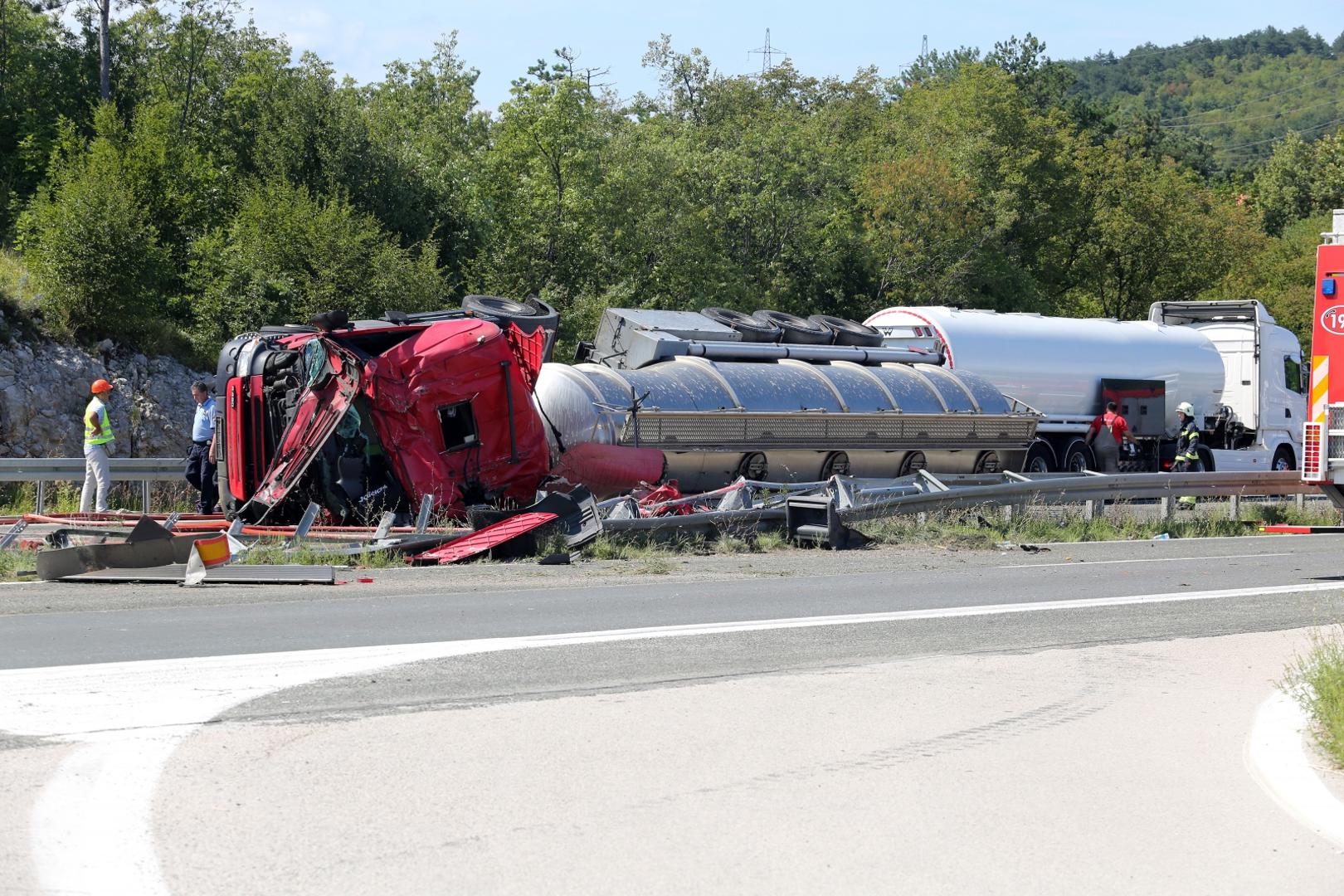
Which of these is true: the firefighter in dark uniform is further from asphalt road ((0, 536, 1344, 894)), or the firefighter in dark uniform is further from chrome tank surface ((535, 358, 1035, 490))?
asphalt road ((0, 536, 1344, 894))

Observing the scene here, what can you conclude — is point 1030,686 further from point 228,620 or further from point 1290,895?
point 228,620

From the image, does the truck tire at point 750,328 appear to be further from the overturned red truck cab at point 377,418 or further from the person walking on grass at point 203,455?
the person walking on grass at point 203,455

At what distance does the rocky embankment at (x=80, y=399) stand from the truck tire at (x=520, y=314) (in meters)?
9.68

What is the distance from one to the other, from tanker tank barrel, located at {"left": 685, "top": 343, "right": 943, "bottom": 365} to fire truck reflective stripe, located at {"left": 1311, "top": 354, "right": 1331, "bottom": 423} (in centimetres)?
736

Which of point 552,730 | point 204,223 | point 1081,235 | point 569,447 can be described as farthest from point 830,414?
point 1081,235

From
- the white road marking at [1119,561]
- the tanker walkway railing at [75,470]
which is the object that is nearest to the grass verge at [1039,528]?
the white road marking at [1119,561]

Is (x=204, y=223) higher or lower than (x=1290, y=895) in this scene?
higher

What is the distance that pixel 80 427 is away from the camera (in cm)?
2467

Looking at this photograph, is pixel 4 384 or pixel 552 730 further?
pixel 4 384

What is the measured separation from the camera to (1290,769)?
6070 millimetres

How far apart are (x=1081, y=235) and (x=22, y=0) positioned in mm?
35872

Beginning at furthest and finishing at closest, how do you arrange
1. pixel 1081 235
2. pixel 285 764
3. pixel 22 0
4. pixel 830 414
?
pixel 1081 235 → pixel 22 0 → pixel 830 414 → pixel 285 764

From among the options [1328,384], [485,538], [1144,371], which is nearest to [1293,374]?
[1144,371]

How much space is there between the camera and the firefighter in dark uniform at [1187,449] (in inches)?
892
